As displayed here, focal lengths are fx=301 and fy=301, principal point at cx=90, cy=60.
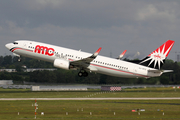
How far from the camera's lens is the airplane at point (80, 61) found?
5706 cm

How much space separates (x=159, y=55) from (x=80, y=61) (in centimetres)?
1837

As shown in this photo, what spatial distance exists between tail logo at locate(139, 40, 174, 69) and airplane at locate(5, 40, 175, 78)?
1.83 feet

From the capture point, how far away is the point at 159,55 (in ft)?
213

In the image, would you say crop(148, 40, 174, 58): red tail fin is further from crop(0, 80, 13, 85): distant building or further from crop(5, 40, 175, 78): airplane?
crop(0, 80, 13, 85): distant building

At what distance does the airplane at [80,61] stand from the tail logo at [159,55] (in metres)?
0.56

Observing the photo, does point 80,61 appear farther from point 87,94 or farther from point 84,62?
point 87,94

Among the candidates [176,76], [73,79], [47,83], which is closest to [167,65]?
[176,76]

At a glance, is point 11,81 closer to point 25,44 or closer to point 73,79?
point 73,79

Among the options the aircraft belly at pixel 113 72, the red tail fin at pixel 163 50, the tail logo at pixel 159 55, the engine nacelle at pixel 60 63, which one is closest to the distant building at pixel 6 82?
the engine nacelle at pixel 60 63

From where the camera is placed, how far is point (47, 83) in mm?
103812

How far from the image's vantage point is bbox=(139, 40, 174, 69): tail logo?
63906 millimetres

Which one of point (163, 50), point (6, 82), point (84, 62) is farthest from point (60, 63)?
point (6, 82)

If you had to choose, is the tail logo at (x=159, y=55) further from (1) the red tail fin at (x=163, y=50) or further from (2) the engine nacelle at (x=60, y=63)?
(2) the engine nacelle at (x=60, y=63)

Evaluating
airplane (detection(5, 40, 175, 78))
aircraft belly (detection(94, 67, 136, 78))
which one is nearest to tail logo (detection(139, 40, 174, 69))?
airplane (detection(5, 40, 175, 78))
